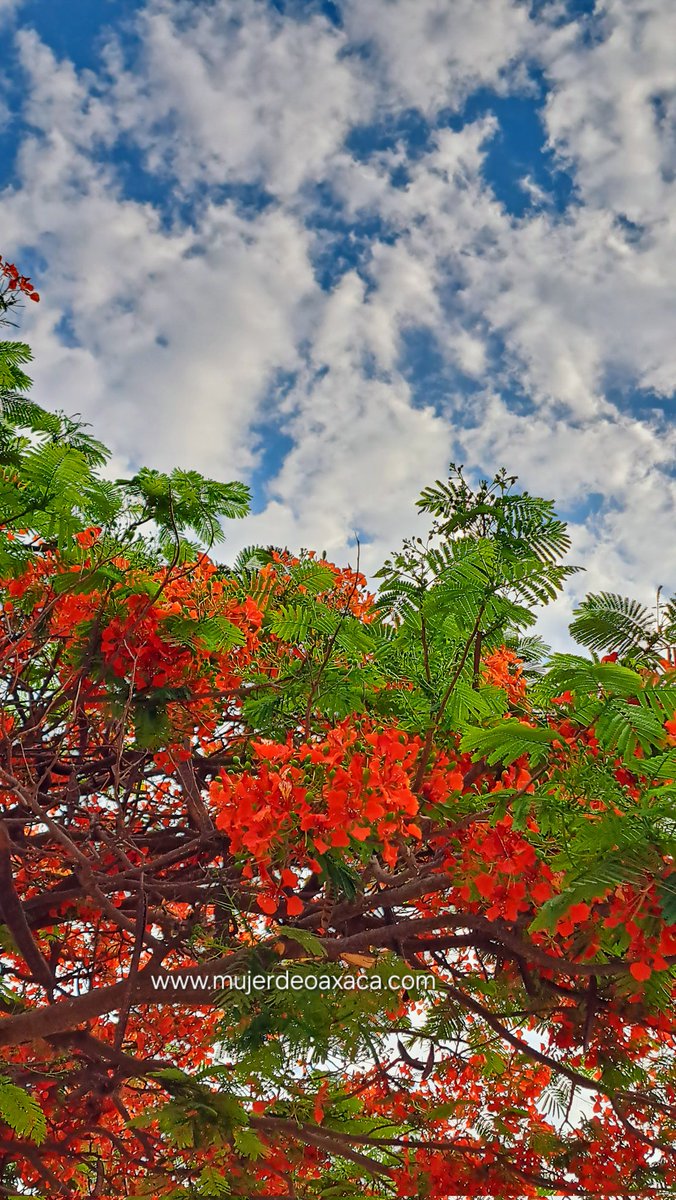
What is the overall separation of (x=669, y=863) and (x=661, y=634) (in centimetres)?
81

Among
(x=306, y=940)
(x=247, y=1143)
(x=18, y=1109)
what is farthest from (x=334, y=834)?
(x=18, y=1109)

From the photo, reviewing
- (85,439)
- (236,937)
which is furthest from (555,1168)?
(85,439)

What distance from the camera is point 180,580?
4.31 meters

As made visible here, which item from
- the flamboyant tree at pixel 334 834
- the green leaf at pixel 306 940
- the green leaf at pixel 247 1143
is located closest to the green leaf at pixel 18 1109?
the flamboyant tree at pixel 334 834

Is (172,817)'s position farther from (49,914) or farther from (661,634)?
(661,634)

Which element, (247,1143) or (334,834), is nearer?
(334,834)

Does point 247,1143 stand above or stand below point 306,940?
below

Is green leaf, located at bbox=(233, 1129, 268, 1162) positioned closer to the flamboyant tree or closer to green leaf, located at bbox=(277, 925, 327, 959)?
the flamboyant tree

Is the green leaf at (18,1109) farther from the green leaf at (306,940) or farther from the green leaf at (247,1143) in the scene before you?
the green leaf at (306,940)

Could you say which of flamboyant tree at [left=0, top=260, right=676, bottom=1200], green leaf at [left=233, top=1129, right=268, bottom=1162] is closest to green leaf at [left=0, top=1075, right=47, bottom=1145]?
flamboyant tree at [left=0, top=260, right=676, bottom=1200]

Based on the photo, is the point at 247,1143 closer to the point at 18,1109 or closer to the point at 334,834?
the point at 18,1109

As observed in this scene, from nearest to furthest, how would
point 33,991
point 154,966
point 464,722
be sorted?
point 464,722 → point 154,966 → point 33,991

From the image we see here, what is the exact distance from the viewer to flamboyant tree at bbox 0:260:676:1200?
2.95 metres

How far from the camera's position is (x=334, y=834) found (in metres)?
2.93
